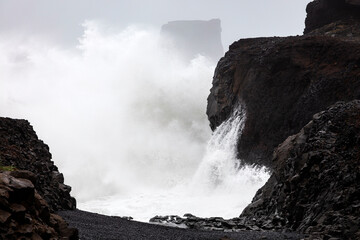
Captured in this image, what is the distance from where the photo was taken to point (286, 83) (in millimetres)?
34594

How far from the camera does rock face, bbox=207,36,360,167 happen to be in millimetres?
29922

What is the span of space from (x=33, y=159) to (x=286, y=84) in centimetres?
2500

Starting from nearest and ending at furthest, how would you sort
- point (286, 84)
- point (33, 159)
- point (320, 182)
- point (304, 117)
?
point (320, 182) < point (33, 159) < point (304, 117) < point (286, 84)

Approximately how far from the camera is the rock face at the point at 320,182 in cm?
1340

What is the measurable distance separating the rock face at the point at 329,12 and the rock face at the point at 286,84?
11846mm

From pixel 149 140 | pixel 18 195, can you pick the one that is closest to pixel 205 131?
pixel 149 140

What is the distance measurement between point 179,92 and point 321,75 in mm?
55669

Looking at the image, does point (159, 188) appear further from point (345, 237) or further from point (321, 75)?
point (345, 237)

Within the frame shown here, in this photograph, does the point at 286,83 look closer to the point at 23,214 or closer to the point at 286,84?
the point at 286,84

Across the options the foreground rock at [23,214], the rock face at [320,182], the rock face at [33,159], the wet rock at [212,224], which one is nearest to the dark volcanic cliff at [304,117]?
the rock face at [320,182]

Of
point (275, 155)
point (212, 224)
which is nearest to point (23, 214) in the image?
point (212, 224)

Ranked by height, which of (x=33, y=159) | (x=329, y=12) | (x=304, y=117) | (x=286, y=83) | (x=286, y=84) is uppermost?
(x=329, y=12)

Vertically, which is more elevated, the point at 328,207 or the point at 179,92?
the point at 179,92

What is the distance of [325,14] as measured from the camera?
50.2 m
